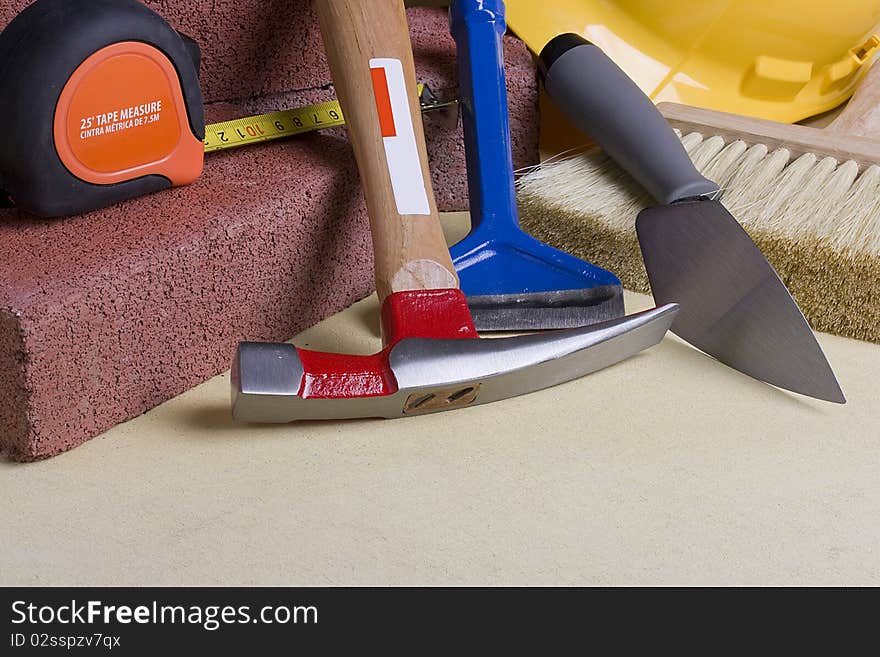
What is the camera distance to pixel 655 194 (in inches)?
49.1

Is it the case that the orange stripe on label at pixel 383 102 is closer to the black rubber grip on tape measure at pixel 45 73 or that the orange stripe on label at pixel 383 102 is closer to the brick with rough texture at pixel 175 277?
the brick with rough texture at pixel 175 277

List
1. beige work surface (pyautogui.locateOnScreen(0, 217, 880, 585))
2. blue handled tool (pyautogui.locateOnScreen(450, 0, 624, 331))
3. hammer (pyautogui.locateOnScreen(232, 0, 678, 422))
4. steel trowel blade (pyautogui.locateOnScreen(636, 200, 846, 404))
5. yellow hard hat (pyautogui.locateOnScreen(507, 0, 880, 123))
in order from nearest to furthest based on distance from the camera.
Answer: beige work surface (pyautogui.locateOnScreen(0, 217, 880, 585))
hammer (pyautogui.locateOnScreen(232, 0, 678, 422))
steel trowel blade (pyautogui.locateOnScreen(636, 200, 846, 404))
blue handled tool (pyautogui.locateOnScreen(450, 0, 624, 331))
yellow hard hat (pyautogui.locateOnScreen(507, 0, 880, 123))

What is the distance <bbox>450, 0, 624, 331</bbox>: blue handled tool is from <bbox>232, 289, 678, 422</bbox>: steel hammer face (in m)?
0.11

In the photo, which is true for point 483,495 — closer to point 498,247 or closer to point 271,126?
point 498,247

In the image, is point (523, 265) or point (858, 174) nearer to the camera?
point (523, 265)

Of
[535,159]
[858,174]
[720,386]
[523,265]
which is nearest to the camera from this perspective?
[720,386]

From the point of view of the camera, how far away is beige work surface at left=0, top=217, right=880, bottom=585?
0.83 meters

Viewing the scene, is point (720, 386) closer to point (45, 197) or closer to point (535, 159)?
point (535, 159)

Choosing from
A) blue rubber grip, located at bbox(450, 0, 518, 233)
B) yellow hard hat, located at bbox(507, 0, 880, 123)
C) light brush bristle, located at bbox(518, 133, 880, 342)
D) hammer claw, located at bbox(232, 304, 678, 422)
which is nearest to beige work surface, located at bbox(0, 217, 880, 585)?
hammer claw, located at bbox(232, 304, 678, 422)

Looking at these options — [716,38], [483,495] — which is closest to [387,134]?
[483,495]

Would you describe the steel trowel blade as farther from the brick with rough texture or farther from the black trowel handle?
the brick with rough texture

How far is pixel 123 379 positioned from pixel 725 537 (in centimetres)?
55

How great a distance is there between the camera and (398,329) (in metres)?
1.02

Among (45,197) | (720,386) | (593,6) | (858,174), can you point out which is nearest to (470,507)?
(720,386)
